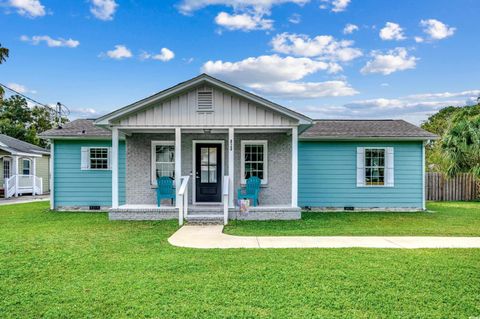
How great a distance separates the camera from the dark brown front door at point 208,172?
1206 cm

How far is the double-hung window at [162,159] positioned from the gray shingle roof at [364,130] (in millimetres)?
4800

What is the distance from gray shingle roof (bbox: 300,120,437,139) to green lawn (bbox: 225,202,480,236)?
280 centimetres

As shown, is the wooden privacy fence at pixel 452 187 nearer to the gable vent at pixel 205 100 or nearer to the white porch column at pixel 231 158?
the white porch column at pixel 231 158

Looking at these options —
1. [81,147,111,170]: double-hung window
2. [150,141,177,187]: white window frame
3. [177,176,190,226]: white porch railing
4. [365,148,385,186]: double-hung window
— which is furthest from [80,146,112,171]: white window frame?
[365,148,385,186]: double-hung window

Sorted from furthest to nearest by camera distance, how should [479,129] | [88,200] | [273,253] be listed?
[479,129]
[88,200]
[273,253]

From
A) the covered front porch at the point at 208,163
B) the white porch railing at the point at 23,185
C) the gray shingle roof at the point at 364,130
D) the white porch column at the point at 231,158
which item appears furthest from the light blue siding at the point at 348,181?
the white porch railing at the point at 23,185

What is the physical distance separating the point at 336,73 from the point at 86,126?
1405 cm

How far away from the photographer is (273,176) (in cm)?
1212

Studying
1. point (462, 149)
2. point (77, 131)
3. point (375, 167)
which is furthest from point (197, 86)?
point (462, 149)

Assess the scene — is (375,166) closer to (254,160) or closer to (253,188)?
(254,160)

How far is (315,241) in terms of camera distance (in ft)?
23.7

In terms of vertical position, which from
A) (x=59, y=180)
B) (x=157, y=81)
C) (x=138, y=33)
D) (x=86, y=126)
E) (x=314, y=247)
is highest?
(x=138, y=33)

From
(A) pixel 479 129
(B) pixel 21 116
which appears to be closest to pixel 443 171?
(A) pixel 479 129

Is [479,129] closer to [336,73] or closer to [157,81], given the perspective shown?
[336,73]
